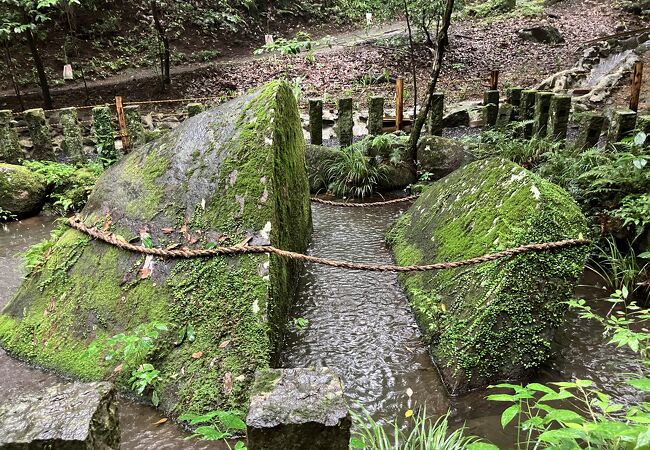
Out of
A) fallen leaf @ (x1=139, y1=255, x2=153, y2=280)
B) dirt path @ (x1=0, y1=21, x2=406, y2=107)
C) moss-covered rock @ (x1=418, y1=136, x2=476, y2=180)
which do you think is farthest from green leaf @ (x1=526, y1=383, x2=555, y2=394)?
dirt path @ (x1=0, y1=21, x2=406, y2=107)

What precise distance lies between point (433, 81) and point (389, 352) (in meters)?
4.79

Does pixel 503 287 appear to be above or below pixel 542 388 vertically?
below

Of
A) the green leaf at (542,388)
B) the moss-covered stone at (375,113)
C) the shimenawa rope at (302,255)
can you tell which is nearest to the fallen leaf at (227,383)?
the shimenawa rope at (302,255)

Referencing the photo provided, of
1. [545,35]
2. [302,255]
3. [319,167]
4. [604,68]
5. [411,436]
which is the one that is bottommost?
[411,436]

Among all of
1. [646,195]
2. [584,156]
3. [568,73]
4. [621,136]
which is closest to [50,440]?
[646,195]

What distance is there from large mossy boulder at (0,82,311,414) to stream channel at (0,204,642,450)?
0.64 ft

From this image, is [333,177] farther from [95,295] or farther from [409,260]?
[95,295]

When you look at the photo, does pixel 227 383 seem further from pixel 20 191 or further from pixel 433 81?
pixel 20 191

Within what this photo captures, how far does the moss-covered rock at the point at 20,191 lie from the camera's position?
21.8 feet

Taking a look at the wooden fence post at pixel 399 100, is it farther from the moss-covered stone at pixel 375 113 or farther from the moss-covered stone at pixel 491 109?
the moss-covered stone at pixel 491 109

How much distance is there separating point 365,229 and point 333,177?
1.72 m

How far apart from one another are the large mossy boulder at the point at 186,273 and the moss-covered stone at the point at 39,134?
14.2ft

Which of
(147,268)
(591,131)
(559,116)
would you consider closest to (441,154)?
(559,116)

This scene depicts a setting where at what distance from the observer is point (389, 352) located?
11.5ft
